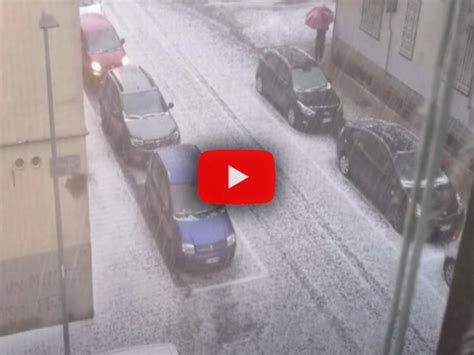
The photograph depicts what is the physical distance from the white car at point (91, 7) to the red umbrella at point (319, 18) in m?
2.69

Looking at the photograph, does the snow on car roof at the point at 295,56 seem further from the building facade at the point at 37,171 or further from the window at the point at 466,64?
the building facade at the point at 37,171

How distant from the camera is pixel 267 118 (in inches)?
302

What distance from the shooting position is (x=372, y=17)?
27.6 feet

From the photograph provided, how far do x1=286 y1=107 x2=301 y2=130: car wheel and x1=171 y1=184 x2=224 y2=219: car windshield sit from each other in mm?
2064

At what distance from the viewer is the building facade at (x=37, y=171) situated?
414 cm

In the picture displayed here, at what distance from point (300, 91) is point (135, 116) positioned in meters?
1.84

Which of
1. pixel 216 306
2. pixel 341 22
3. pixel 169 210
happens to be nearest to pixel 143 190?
pixel 169 210

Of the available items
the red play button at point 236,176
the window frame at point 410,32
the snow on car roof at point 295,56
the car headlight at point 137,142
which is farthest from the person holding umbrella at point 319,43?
the car headlight at point 137,142

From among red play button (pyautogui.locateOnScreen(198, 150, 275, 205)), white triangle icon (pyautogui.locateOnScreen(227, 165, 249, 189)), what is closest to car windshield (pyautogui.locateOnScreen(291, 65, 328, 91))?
red play button (pyautogui.locateOnScreen(198, 150, 275, 205))

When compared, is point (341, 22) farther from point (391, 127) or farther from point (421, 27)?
point (391, 127)

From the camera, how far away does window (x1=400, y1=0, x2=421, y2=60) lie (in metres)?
7.72

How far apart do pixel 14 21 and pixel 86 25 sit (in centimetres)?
393

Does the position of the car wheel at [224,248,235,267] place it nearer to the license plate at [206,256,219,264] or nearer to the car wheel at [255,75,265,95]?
the license plate at [206,256,219,264]

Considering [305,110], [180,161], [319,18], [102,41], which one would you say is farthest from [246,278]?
[319,18]
